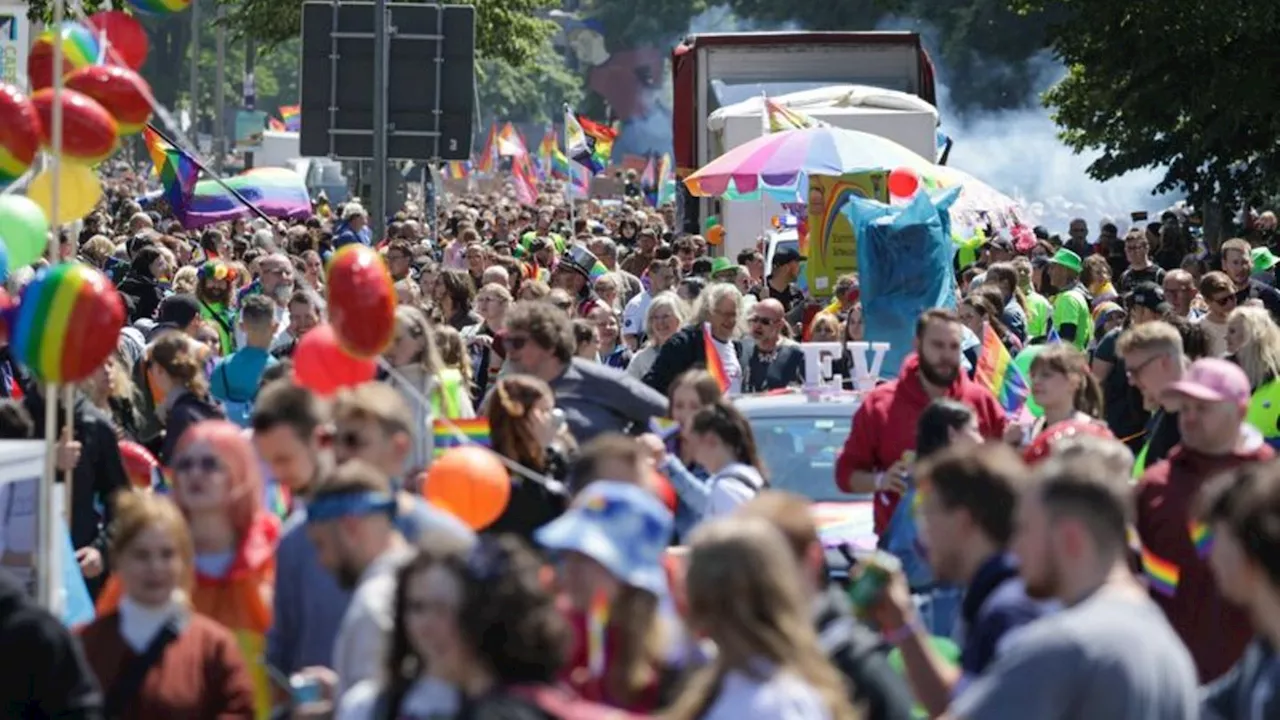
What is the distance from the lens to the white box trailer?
25.3m

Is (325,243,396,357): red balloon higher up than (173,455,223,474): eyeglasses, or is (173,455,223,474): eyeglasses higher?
(325,243,396,357): red balloon

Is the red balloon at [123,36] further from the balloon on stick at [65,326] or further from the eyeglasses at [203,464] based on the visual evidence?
the eyeglasses at [203,464]

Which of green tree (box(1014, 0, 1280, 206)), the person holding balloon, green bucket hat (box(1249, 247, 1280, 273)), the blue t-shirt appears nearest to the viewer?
the blue t-shirt

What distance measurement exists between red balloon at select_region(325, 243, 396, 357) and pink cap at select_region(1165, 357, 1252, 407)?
7.89 ft

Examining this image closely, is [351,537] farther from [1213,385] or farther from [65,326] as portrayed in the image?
[1213,385]

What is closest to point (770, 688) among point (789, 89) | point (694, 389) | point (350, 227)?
point (694, 389)

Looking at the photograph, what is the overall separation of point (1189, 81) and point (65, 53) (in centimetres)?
1937

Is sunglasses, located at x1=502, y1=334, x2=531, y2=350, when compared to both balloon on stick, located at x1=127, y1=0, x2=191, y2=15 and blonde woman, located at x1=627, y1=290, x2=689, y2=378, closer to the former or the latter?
balloon on stick, located at x1=127, y1=0, x2=191, y2=15

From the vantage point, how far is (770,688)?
530 centimetres

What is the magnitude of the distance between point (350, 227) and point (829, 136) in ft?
19.7

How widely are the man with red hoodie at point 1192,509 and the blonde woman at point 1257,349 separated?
9.79 feet

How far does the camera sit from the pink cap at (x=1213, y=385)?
828 cm

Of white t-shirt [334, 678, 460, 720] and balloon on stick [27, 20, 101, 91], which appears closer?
white t-shirt [334, 678, 460, 720]

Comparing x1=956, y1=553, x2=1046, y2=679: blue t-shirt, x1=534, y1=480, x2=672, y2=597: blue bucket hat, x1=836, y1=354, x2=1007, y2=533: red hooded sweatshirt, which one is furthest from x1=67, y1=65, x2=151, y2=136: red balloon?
x1=956, y1=553, x2=1046, y2=679: blue t-shirt
